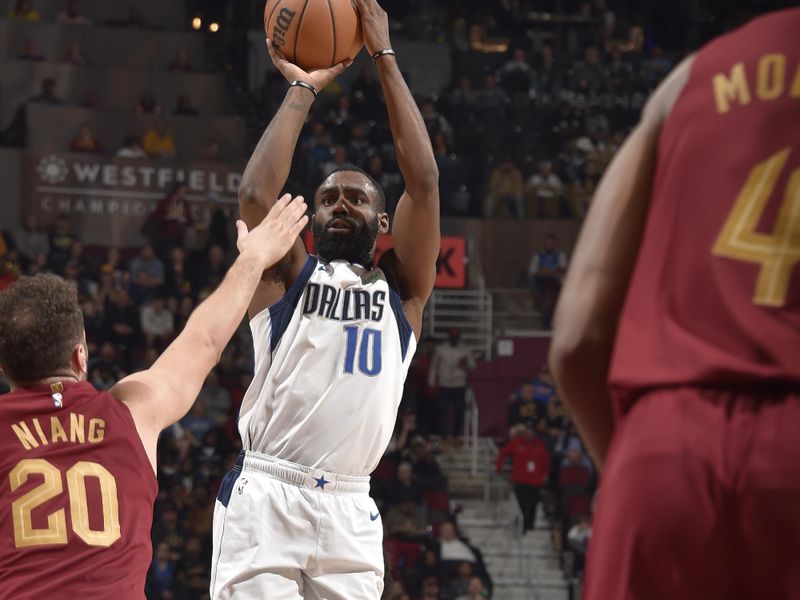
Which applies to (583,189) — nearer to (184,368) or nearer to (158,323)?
(158,323)

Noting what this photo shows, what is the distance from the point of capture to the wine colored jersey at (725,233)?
1.79 m

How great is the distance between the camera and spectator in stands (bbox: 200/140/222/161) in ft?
57.3

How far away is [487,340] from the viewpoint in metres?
16.9

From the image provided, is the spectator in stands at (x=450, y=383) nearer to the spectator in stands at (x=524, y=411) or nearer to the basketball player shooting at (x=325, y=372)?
the spectator in stands at (x=524, y=411)

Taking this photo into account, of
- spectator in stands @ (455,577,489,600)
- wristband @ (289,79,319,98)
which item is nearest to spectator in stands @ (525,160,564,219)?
spectator in stands @ (455,577,489,600)

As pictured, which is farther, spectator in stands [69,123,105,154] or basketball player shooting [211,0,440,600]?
spectator in stands [69,123,105,154]

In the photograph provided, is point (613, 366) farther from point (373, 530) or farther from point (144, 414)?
point (373, 530)

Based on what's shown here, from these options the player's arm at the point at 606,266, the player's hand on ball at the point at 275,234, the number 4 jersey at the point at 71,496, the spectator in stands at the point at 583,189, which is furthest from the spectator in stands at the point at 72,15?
the player's arm at the point at 606,266

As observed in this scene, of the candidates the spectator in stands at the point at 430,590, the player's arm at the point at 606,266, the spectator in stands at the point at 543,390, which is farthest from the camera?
the spectator in stands at the point at 543,390

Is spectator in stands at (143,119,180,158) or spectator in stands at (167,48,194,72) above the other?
spectator in stands at (167,48,194,72)

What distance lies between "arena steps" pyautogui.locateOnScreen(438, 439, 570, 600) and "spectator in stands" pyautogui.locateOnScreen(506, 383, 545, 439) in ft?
1.60

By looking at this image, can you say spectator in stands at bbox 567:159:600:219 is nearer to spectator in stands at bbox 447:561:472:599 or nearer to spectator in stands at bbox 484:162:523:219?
spectator in stands at bbox 484:162:523:219

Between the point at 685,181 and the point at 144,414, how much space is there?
1.83m

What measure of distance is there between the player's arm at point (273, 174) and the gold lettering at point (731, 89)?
292 cm
